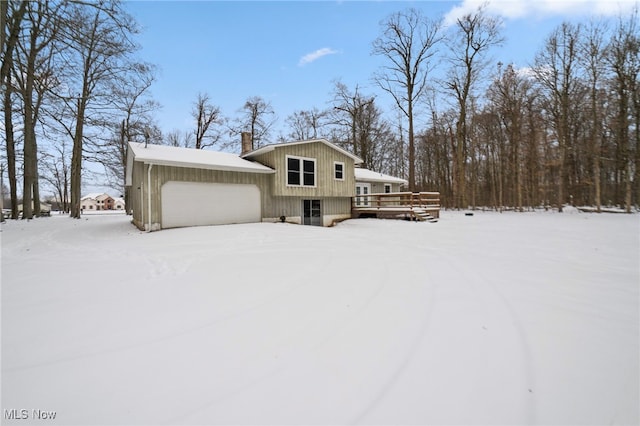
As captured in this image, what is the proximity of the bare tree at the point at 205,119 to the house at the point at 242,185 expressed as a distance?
469 inches

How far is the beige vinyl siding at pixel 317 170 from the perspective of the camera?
1308cm

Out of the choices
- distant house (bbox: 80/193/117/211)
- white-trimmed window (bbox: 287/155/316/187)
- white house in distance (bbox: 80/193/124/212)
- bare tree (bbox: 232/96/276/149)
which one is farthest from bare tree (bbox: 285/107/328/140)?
distant house (bbox: 80/193/117/211)

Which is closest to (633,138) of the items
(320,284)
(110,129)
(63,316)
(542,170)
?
(542,170)

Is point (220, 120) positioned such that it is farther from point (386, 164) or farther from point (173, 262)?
point (173, 262)

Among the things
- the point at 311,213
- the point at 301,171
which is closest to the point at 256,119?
the point at 301,171

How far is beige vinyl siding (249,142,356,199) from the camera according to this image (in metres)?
13.1

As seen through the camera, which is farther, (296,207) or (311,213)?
(311,213)

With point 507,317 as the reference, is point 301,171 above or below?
above

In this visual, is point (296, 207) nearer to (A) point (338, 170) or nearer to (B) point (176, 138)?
(A) point (338, 170)

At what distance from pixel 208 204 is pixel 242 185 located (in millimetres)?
1784

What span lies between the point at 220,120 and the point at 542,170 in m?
29.4

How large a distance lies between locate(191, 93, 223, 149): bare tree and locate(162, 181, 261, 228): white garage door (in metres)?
18.3

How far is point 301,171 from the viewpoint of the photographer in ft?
45.7

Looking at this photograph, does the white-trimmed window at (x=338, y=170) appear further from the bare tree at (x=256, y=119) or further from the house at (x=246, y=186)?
the bare tree at (x=256, y=119)
